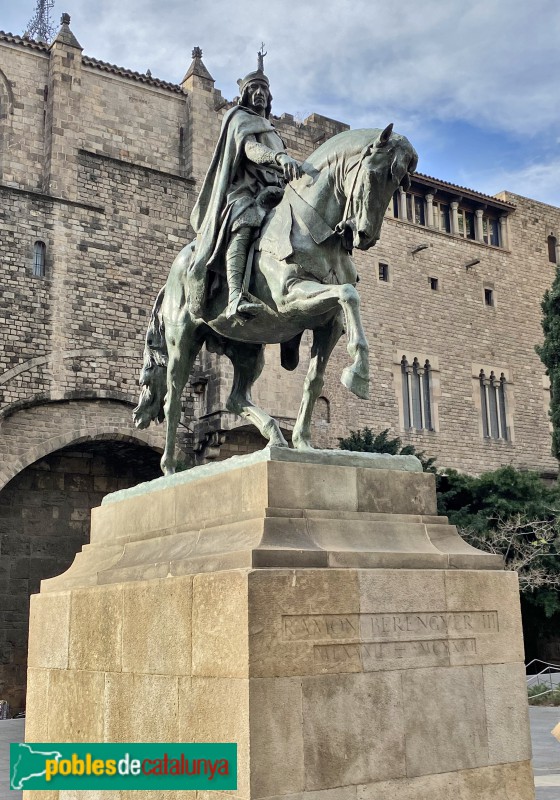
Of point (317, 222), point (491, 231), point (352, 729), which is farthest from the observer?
point (491, 231)

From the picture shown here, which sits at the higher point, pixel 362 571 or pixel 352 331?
pixel 352 331

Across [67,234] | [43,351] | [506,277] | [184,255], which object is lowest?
[184,255]

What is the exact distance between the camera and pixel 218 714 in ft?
14.2

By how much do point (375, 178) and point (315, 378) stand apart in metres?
1.33

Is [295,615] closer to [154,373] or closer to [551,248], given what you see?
[154,373]

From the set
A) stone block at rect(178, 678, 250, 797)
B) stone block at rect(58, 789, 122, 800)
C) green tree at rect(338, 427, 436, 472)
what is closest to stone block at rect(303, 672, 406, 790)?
stone block at rect(178, 678, 250, 797)

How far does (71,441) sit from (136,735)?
16605 mm

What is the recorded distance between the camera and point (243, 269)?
5.89 metres

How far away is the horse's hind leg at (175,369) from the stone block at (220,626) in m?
2.15

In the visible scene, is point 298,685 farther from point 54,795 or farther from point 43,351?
point 43,351

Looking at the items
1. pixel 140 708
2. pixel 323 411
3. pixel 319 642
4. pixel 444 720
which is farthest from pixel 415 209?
pixel 319 642

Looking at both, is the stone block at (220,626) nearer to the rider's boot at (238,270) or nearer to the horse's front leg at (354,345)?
the horse's front leg at (354,345)

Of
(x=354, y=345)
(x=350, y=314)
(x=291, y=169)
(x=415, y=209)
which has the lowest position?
(x=354, y=345)

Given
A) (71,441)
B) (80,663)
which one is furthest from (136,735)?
(71,441)
